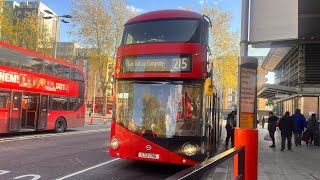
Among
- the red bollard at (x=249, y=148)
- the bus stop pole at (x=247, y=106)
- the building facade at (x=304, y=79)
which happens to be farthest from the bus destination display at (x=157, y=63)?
the building facade at (x=304, y=79)

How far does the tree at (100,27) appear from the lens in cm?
4775

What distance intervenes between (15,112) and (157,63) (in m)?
10.8

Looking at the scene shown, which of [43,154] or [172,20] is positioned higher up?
[172,20]

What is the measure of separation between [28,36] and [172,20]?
38525mm

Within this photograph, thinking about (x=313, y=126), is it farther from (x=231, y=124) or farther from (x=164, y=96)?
(x=164, y=96)

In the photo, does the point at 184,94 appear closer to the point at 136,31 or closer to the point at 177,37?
the point at 177,37

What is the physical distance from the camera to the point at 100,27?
48.8 m

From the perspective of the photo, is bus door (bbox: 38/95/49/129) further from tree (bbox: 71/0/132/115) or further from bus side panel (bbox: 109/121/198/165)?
tree (bbox: 71/0/132/115)

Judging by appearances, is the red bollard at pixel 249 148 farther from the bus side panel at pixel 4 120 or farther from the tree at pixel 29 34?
the tree at pixel 29 34

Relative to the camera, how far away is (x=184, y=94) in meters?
8.80

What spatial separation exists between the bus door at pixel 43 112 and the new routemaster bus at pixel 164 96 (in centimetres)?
1099

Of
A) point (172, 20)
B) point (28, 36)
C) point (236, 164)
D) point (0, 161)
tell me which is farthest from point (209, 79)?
point (28, 36)

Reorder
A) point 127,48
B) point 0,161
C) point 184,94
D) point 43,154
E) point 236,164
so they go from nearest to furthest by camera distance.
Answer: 1. point 236,164
2. point 184,94
3. point 127,48
4. point 0,161
5. point 43,154

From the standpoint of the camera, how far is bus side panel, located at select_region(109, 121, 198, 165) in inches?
342
